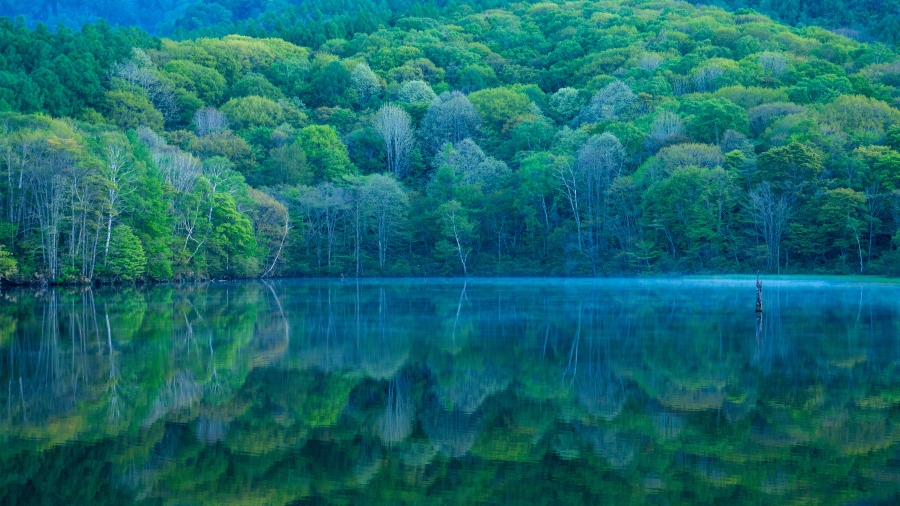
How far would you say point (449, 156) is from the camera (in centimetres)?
8750

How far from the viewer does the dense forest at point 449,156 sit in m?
60.9

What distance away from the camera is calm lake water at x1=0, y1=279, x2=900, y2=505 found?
457 inches

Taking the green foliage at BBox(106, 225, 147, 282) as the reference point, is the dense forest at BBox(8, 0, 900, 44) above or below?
above

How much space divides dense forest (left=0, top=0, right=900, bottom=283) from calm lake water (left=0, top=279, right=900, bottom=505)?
32473 mm

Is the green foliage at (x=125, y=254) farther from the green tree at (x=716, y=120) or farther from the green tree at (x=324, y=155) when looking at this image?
the green tree at (x=716, y=120)

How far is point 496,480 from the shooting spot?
39.0 feet

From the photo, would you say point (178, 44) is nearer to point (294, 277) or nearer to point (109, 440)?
point (294, 277)

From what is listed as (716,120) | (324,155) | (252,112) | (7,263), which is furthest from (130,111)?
(716,120)

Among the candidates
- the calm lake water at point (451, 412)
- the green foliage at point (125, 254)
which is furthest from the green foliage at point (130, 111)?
the calm lake water at point (451, 412)

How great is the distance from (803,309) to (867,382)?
18944 mm

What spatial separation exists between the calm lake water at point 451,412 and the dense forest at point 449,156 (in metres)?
32.5

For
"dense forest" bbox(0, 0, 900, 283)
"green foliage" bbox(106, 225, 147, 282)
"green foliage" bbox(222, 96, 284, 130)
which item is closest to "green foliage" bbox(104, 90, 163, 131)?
"dense forest" bbox(0, 0, 900, 283)

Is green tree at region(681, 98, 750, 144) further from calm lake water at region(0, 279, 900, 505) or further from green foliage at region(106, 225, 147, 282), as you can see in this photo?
calm lake water at region(0, 279, 900, 505)

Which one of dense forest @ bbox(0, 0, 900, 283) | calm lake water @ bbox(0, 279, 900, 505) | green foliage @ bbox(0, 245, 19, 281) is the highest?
dense forest @ bbox(0, 0, 900, 283)
